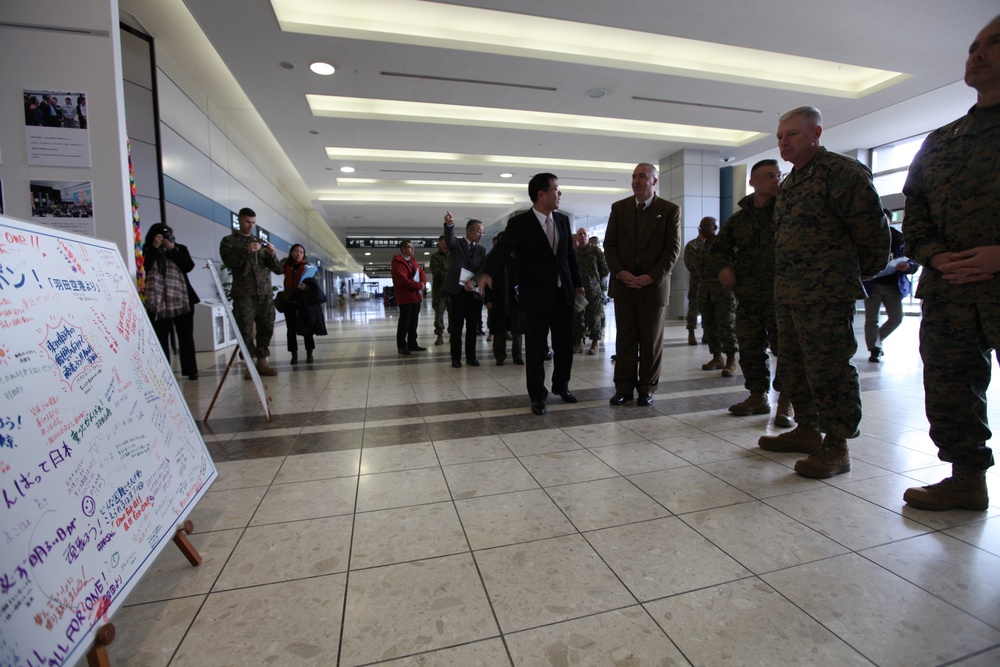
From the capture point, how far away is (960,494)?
178 cm

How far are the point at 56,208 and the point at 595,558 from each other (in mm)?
3123

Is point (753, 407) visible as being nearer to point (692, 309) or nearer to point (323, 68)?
point (692, 309)

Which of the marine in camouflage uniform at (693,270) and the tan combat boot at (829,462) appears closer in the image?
the tan combat boot at (829,462)

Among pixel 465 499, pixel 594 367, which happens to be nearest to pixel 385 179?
pixel 594 367

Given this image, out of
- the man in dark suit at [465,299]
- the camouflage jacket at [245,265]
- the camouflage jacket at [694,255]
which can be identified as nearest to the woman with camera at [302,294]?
the camouflage jacket at [245,265]

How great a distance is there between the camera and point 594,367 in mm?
5156

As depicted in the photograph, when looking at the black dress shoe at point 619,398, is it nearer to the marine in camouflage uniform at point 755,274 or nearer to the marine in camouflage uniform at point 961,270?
the marine in camouflage uniform at point 755,274

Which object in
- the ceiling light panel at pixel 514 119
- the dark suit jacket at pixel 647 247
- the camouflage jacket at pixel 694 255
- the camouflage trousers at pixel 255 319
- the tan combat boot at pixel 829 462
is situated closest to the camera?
the tan combat boot at pixel 829 462

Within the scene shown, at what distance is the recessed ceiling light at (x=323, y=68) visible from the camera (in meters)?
6.02

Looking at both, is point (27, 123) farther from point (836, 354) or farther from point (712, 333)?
point (712, 333)

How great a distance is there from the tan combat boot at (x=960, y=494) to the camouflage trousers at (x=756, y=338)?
1.13 metres

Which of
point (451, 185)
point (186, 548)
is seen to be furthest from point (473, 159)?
point (186, 548)

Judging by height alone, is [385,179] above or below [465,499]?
above

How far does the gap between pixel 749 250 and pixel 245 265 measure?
474cm
